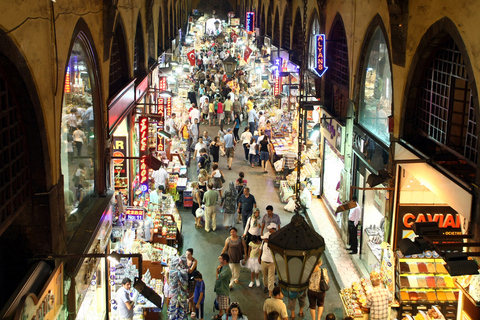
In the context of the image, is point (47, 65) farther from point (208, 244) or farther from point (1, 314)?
point (208, 244)

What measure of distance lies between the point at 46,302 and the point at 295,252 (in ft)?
9.72

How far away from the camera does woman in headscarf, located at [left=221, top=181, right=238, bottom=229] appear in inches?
537

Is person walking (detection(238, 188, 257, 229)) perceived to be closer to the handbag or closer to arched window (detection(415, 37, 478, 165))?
the handbag

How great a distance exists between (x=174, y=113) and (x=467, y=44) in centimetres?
1414

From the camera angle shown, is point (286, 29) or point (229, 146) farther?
A: point (286, 29)

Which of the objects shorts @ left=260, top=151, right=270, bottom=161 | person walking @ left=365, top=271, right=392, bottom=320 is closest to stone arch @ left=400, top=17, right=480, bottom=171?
person walking @ left=365, top=271, right=392, bottom=320

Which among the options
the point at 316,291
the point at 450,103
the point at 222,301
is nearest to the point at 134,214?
the point at 222,301

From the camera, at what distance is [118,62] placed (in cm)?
1326

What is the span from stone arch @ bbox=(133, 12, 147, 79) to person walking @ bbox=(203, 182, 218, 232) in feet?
13.4

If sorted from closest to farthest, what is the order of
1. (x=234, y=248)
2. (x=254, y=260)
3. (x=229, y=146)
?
(x=234, y=248), (x=254, y=260), (x=229, y=146)

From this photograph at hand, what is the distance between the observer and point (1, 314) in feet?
17.9

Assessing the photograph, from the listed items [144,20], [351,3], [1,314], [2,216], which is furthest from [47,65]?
[144,20]

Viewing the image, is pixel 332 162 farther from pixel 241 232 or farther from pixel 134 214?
pixel 134 214

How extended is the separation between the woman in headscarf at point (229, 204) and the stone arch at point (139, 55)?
4271mm
